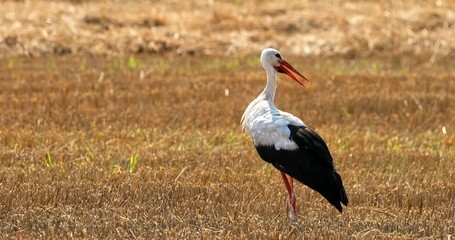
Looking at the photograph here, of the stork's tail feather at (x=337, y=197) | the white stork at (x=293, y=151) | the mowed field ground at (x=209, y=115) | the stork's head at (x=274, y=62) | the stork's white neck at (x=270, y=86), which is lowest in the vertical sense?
the mowed field ground at (x=209, y=115)

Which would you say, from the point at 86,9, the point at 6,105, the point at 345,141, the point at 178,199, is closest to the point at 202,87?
the point at 6,105

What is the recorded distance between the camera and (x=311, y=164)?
7391 millimetres

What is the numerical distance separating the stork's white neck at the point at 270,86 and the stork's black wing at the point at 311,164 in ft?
2.09

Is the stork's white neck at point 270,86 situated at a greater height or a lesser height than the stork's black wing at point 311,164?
greater

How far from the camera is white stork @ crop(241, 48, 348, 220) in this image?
725 cm

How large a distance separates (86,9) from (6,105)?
9078 millimetres

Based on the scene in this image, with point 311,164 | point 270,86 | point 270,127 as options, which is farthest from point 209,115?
point 311,164

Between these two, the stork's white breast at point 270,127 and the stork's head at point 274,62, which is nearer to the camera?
the stork's white breast at point 270,127

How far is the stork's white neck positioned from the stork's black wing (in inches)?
25.1

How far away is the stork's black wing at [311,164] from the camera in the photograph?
7.19 m

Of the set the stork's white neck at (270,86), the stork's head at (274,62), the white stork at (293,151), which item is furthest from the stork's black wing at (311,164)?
the stork's head at (274,62)

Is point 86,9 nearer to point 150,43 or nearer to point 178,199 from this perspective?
point 150,43

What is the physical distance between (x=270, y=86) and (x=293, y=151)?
92cm

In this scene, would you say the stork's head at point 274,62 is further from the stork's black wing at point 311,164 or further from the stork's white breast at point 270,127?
the stork's black wing at point 311,164
